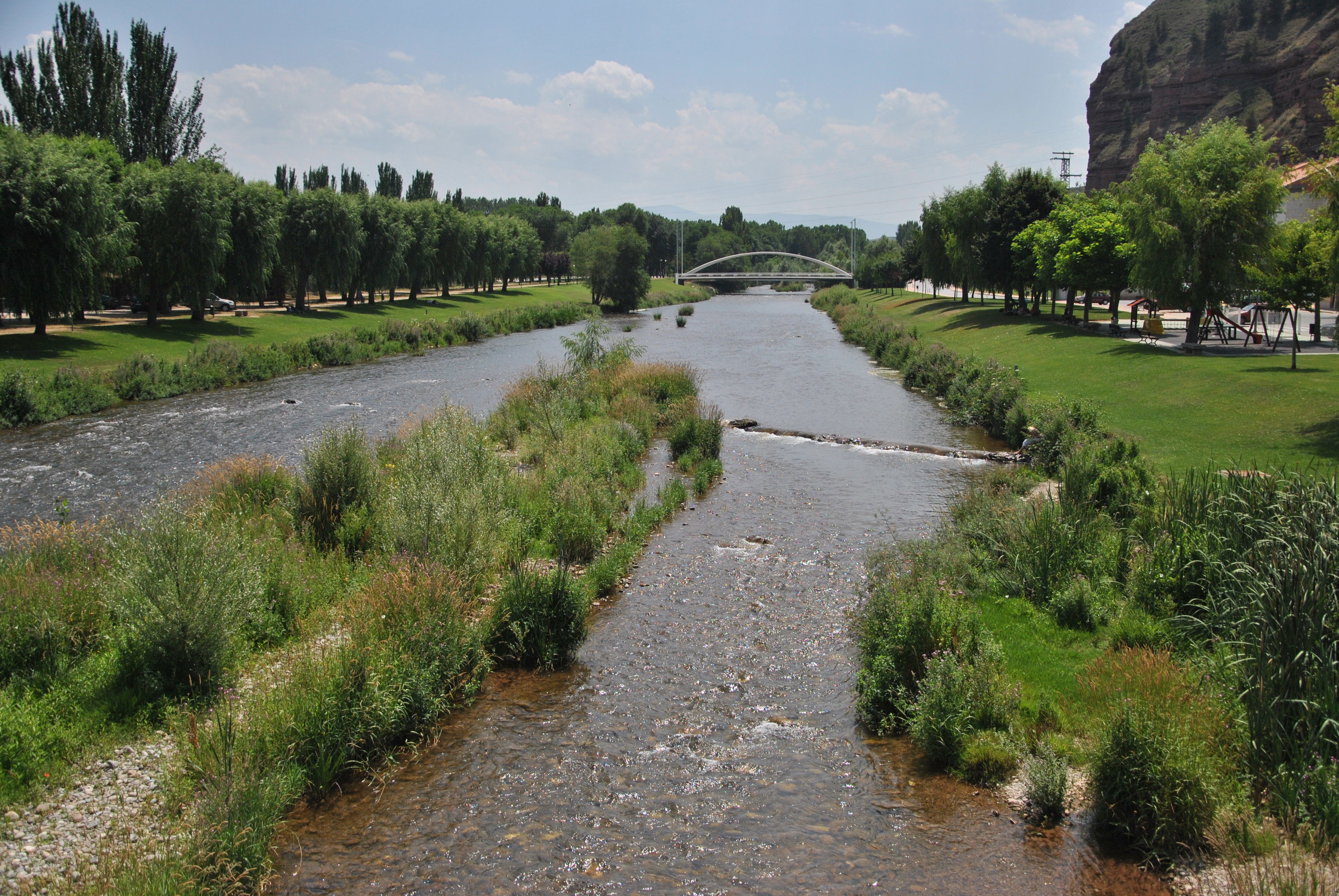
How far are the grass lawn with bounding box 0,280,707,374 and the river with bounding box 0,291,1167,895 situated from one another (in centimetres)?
1786

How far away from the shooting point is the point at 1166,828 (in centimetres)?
730

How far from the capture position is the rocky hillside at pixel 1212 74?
316 feet

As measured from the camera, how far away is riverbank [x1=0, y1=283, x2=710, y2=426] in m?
28.8

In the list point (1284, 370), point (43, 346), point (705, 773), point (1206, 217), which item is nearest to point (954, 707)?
point (705, 773)

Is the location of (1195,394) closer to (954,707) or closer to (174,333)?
(954,707)

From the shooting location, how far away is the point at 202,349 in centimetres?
3750

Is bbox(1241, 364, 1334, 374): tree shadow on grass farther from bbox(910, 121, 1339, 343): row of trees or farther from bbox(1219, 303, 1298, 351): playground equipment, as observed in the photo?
bbox(910, 121, 1339, 343): row of trees

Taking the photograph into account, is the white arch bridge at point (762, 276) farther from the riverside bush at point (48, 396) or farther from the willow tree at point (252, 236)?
the riverside bush at point (48, 396)

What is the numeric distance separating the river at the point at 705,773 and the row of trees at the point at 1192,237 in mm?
15362

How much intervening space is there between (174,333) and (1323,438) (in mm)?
47096

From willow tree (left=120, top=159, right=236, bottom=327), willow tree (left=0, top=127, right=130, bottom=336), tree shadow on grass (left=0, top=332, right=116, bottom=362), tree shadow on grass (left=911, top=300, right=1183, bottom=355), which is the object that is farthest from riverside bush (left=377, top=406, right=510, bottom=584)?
willow tree (left=120, top=159, right=236, bottom=327)

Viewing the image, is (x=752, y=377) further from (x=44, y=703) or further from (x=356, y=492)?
(x=44, y=703)

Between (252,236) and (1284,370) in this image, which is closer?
(1284,370)

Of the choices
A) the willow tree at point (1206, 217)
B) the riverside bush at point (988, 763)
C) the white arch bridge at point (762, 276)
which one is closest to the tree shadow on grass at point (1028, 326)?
the willow tree at point (1206, 217)
